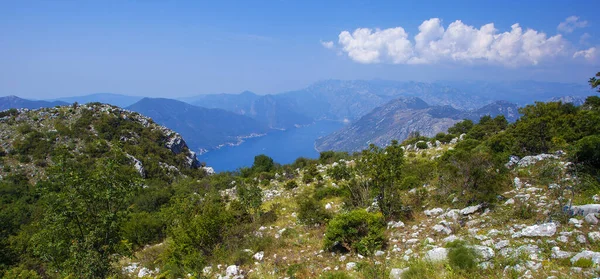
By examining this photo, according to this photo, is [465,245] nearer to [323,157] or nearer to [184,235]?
[184,235]

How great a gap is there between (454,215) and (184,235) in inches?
375

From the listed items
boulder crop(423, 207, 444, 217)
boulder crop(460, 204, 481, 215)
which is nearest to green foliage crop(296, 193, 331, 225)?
boulder crop(423, 207, 444, 217)

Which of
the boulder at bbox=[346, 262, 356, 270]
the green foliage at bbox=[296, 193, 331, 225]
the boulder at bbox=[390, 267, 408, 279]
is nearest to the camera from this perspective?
the boulder at bbox=[390, 267, 408, 279]

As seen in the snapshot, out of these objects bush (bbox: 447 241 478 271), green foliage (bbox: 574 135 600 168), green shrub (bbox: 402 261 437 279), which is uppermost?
green foliage (bbox: 574 135 600 168)

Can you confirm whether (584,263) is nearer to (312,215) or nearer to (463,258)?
(463,258)

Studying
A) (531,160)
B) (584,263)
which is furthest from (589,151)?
(584,263)

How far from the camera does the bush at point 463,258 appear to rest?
5.71m

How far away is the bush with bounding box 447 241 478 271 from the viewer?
5707 mm

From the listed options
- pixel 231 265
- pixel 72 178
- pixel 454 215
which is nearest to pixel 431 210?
pixel 454 215

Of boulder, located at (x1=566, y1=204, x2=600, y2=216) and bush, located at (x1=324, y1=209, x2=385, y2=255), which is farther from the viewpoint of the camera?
bush, located at (x1=324, y1=209, x2=385, y2=255)

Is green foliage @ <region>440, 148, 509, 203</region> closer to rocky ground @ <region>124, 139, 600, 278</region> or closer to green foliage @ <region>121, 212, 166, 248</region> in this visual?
rocky ground @ <region>124, 139, 600, 278</region>

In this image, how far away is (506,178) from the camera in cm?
1095

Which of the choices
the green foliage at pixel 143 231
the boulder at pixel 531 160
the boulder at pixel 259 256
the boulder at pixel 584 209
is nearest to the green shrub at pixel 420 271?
the boulder at pixel 584 209

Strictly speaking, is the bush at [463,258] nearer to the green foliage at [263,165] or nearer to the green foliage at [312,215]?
the green foliage at [312,215]
